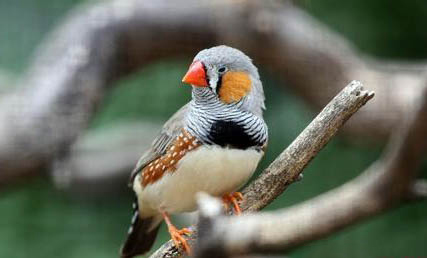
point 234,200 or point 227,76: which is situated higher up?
point 227,76

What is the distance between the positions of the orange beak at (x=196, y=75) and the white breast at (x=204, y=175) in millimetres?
236

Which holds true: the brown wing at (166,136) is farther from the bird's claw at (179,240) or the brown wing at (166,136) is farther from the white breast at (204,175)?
the bird's claw at (179,240)

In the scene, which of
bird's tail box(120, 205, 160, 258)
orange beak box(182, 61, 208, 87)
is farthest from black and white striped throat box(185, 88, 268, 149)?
bird's tail box(120, 205, 160, 258)

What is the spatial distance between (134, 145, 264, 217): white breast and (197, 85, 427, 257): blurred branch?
Result: 0.49ft

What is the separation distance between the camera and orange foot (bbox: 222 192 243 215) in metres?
1.58

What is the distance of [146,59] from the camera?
300 centimetres

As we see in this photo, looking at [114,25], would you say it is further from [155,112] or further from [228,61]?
[228,61]

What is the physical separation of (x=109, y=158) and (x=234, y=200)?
2.25 metres

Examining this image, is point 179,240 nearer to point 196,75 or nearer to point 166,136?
point 166,136

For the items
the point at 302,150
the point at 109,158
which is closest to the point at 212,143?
the point at 302,150

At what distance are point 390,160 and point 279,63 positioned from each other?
0.90m

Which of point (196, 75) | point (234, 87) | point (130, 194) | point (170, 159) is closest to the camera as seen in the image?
point (196, 75)

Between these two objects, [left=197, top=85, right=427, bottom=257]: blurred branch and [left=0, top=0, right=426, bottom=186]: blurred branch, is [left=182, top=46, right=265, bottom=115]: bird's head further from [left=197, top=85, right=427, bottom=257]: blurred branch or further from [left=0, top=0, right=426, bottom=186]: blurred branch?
[left=0, top=0, right=426, bottom=186]: blurred branch

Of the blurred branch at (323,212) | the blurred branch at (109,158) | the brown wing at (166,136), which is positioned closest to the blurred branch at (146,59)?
the blurred branch at (323,212)
